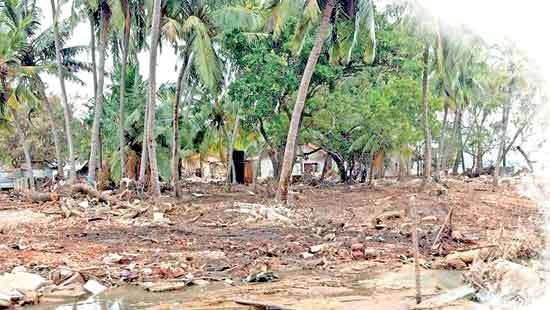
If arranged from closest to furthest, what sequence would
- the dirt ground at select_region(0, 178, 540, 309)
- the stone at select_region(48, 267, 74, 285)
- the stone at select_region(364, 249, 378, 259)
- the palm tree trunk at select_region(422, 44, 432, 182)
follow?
the stone at select_region(48, 267, 74, 285) < the dirt ground at select_region(0, 178, 540, 309) < the stone at select_region(364, 249, 378, 259) < the palm tree trunk at select_region(422, 44, 432, 182)

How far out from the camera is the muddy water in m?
8.70

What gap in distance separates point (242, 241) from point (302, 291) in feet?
14.3

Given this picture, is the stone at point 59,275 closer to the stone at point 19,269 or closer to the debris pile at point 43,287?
the debris pile at point 43,287

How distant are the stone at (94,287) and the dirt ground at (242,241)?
0.90 ft

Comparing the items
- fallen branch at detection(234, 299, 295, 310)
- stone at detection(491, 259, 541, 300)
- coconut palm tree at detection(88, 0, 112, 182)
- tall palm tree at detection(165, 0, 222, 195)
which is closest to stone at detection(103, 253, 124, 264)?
fallen branch at detection(234, 299, 295, 310)

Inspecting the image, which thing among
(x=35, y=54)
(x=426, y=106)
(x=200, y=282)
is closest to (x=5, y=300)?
(x=200, y=282)

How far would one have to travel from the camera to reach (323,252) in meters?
12.3

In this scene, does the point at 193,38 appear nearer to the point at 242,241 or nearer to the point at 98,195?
the point at 98,195

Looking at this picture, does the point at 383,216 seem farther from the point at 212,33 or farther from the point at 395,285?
the point at 212,33

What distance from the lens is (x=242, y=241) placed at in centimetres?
1343

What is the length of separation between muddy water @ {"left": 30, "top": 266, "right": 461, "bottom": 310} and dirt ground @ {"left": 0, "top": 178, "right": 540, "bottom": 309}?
8 centimetres

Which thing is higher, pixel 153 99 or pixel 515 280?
pixel 153 99

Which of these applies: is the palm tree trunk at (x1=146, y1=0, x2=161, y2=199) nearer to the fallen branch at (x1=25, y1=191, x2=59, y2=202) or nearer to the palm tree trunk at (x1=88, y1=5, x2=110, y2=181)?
the fallen branch at (x1=25, y1=191, x2=59, y2=202)

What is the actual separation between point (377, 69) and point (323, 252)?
1499 centimetres
